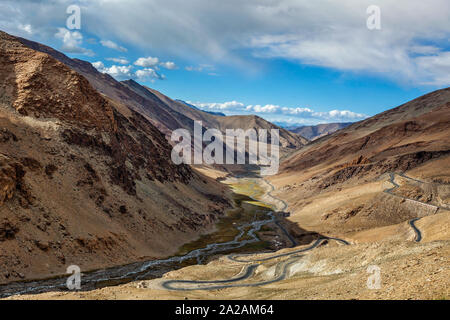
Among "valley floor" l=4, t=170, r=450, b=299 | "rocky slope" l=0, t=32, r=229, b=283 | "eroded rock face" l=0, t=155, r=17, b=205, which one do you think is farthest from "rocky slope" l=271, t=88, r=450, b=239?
"eroded rock face" l=0, t=155, r=17, b=205

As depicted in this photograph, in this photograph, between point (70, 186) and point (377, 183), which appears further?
point (377, 183)

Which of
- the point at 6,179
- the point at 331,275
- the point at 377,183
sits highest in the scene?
the point at 377,183

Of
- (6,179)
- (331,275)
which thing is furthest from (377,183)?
(6,179)

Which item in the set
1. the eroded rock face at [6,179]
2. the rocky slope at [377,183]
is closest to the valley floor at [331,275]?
the rocky slope at [377,183]

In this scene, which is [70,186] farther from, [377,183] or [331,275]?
[377,183]

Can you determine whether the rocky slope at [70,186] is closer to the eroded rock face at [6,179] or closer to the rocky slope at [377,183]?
the eroded rock face at [6,179]

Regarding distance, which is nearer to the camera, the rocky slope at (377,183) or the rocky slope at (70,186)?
the rocky slope at (70,186)

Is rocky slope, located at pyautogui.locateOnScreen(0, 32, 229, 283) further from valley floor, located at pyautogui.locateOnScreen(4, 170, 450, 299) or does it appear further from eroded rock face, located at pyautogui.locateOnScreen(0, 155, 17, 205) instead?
valley floor, located at pyautogui.locateOnScreen(4, 170, 450, 299)

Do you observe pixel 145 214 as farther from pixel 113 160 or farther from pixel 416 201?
pixel 416 201
